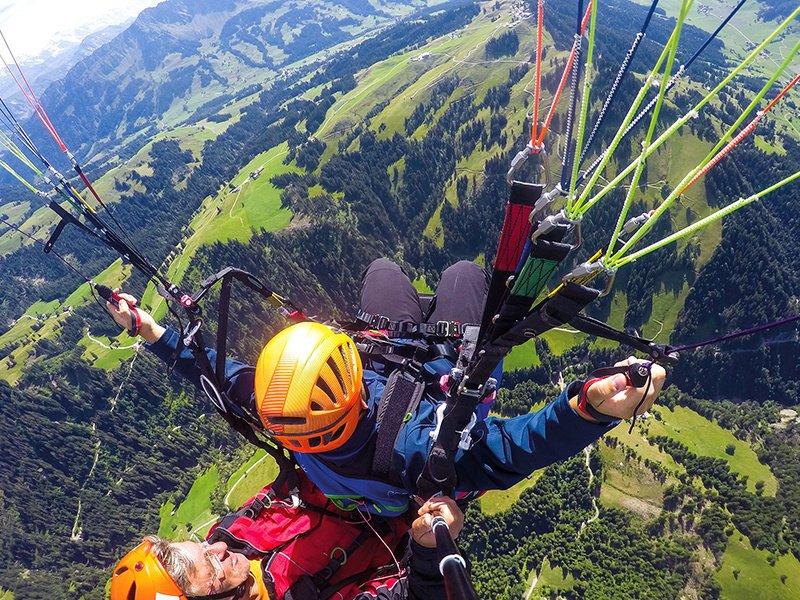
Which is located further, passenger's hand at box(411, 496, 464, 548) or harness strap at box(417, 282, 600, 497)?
passenger's hand at box(411, 496, 464, 548)

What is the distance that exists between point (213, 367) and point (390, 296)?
424cm

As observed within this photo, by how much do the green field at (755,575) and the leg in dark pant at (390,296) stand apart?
77855mm

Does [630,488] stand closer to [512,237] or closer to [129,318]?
[129,318]

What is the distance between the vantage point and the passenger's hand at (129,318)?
8508 millimetres

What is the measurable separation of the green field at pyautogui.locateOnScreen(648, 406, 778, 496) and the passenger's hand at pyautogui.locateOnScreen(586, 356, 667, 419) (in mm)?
91204

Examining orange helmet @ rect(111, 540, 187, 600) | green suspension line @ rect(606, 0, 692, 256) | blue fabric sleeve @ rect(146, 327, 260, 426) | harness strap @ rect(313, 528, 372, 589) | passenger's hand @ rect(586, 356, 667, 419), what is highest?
green suspension line @ rect(606, 0, 692, 256)

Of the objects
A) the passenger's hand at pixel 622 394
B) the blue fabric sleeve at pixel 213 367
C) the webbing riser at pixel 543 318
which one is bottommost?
the blue fabric sleeve at pixel 213 367

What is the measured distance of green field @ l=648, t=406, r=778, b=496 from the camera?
77.4 metres

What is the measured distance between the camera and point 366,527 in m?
8.07

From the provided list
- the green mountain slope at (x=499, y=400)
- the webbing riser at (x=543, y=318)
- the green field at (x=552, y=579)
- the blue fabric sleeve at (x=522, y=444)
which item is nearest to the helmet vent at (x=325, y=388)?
the blue fabric sleeve at (x=522, y=444)

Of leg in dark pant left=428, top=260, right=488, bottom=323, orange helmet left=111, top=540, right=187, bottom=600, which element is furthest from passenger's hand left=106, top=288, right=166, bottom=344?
leg in dark pant left=428, top=260, right=488, bottom=323

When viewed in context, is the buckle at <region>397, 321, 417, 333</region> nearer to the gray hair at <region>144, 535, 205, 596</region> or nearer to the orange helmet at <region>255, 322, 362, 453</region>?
the orange helmet at <region>255, 322, 362, 453</region>

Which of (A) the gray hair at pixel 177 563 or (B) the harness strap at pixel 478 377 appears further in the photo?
(A) the gray hair at pixel 177 563

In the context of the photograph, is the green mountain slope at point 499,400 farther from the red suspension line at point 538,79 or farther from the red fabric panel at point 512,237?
the red suspension line at point 538,79
